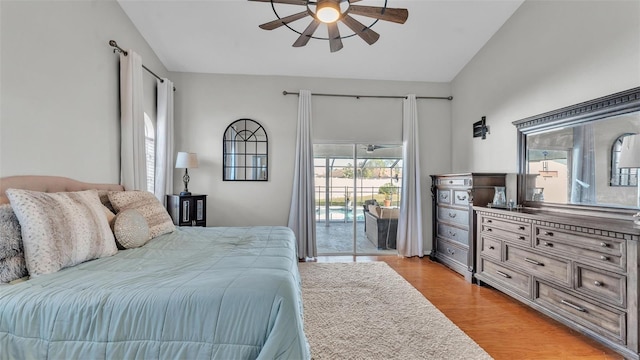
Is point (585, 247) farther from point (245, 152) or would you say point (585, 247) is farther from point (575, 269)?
point (245, 152)

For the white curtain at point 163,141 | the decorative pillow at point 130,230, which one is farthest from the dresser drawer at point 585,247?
the white curtain at point 163,141

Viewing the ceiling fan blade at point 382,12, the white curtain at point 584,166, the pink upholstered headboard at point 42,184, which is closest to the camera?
the pink upholstered headboard at point 42,184

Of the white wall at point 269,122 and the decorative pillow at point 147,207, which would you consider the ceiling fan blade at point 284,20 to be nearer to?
the decorative pillow at point 147,207

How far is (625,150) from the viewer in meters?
2.04

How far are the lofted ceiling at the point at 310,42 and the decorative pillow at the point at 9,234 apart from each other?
2.60m

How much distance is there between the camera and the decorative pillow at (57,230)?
1448 millimetres

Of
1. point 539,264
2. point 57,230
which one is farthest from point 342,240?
point 57,230

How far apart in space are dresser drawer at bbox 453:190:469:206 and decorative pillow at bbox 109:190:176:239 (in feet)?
11.2

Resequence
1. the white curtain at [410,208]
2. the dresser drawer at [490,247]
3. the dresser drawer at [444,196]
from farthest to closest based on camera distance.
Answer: the white curtain at [410,208], the dresser drawer at [444,196], the dresser drawer at [490,247]

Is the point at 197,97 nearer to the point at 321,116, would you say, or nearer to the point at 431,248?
the point at 321,116

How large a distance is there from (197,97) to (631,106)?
16.0 feet

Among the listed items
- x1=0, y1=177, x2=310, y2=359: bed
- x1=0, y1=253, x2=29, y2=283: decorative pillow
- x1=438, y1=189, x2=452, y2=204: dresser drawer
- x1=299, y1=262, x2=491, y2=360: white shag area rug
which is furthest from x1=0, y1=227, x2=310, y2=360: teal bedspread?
x1=438, y1=189, x2=452, y2=204: dresser drawer

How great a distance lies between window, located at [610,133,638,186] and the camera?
219 centimetres

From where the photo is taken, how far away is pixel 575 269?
2.20 m
